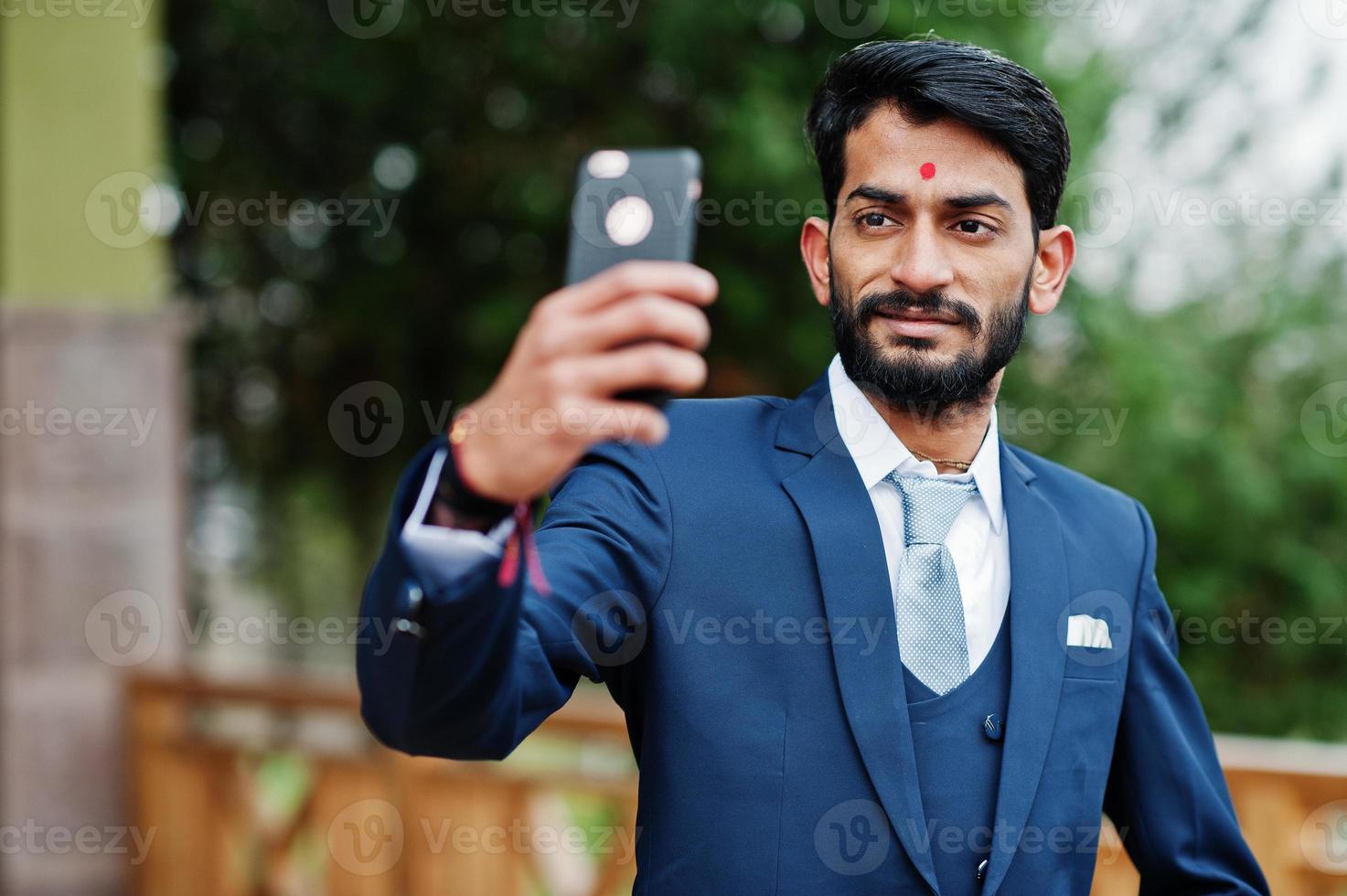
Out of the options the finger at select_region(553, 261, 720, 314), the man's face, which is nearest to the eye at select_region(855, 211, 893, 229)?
the man's face

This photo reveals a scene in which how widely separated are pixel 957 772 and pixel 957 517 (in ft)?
1.05

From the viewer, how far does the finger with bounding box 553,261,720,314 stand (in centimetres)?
100

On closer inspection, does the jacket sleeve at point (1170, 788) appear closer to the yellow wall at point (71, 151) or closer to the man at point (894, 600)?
the man at point (894, 600)

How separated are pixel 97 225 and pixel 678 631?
4030mm

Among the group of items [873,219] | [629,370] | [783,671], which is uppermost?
[873,219]

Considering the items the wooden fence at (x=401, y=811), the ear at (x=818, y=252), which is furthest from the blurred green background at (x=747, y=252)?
the ear at (x=818, y=252)

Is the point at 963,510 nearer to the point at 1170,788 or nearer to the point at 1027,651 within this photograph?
the point at 1027,651

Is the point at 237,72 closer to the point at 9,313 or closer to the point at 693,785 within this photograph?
the point at 9,313

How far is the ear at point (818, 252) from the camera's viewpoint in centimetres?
179

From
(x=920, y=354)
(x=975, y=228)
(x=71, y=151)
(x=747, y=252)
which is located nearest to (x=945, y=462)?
(x=920, y=354)

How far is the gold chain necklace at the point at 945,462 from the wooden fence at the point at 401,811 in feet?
5.73

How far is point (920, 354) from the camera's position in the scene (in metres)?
1.60

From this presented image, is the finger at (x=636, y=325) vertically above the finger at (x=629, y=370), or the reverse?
the finger at (x=636, y=325)

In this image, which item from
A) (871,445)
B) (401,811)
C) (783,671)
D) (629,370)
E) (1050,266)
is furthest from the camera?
(401,811)
